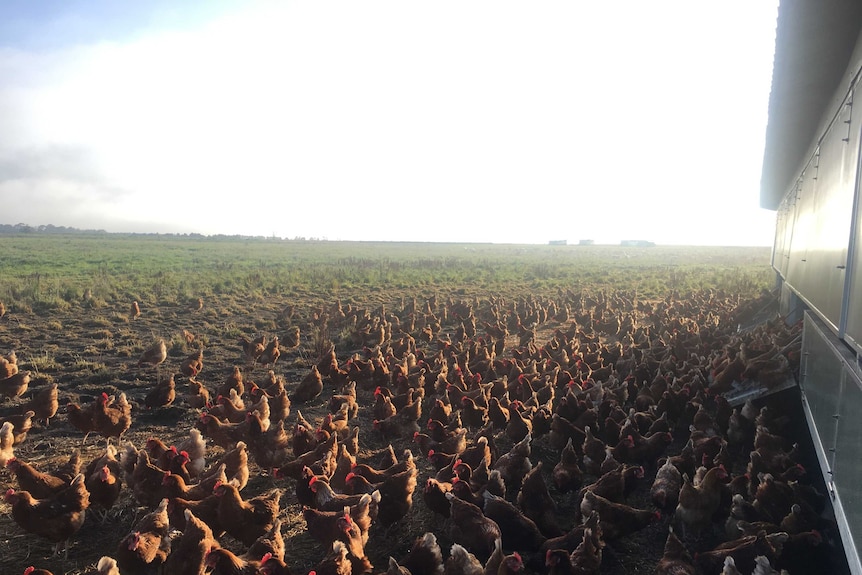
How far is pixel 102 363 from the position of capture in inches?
454

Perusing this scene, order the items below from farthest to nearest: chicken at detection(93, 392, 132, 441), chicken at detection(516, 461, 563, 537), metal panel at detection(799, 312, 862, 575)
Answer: chicken at detection(93, 392, 132, 441) < chicken at detection(516, 461, 563, 537) < metal panel at detection(799, 312, 862, 575)

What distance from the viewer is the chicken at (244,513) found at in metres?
4.67

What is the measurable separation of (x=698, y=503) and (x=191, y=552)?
472cm

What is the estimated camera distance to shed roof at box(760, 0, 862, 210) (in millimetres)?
4500

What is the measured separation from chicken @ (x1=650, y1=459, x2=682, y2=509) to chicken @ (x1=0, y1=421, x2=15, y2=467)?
7630mm

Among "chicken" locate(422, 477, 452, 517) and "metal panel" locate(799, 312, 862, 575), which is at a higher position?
"metal panel" locate(799, 312, 862, 575)

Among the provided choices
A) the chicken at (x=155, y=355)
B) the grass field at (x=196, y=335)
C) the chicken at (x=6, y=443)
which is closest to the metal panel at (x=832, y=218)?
the grass field at (x=196, y=335)

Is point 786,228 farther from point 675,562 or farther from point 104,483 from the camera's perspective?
point 104,483

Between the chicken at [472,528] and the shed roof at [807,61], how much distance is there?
5.37 metres

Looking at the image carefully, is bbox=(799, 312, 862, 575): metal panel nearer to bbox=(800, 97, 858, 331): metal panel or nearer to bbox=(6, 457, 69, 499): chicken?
bbox=(800, 97, 858, 331): metal panel

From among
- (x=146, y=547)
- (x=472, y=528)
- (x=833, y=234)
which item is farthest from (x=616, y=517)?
(x=146, y=547)

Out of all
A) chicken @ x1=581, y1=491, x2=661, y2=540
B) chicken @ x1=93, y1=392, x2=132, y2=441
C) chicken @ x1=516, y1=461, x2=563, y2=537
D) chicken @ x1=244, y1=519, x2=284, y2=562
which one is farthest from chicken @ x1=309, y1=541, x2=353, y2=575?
chicken @ x1=93, y1=392, x2=132, y2=441

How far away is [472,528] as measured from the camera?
15.4 ft

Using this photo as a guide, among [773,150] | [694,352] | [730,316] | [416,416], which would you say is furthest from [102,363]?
[730,316]
